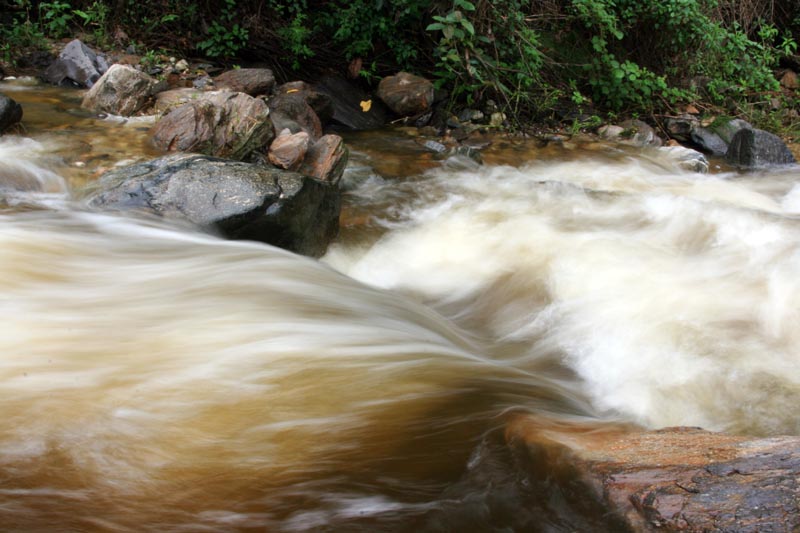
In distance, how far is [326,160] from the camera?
5.36m

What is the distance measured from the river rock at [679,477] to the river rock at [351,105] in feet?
19.1

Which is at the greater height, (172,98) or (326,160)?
(172,98)

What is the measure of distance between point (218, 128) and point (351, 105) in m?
2.65

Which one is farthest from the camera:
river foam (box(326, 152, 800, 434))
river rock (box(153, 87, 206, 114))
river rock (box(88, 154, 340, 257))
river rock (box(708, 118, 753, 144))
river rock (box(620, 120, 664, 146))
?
river rock (box(708, 118, 753, 144))

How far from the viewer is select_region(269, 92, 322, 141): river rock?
6.37 meters

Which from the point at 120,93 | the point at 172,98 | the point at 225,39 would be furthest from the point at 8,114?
the point at 225,39

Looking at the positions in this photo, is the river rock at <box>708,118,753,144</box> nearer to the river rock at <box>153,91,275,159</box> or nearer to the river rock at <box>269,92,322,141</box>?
the river rock at <box>269,92,322,141</box>

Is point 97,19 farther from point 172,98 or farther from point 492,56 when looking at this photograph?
point 492,56

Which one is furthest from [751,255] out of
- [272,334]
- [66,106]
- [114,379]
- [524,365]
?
[66,106]

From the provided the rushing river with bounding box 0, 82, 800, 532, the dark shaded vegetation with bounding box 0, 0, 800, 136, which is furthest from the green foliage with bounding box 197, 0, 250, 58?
the rushing river with bounding box 0, 82, 800, 532

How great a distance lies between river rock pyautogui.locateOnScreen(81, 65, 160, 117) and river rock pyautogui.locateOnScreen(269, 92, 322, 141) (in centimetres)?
119

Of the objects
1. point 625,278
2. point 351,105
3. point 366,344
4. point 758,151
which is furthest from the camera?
point 351,105

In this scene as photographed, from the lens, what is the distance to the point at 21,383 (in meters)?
2.33

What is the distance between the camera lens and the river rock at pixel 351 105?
7500 mm
